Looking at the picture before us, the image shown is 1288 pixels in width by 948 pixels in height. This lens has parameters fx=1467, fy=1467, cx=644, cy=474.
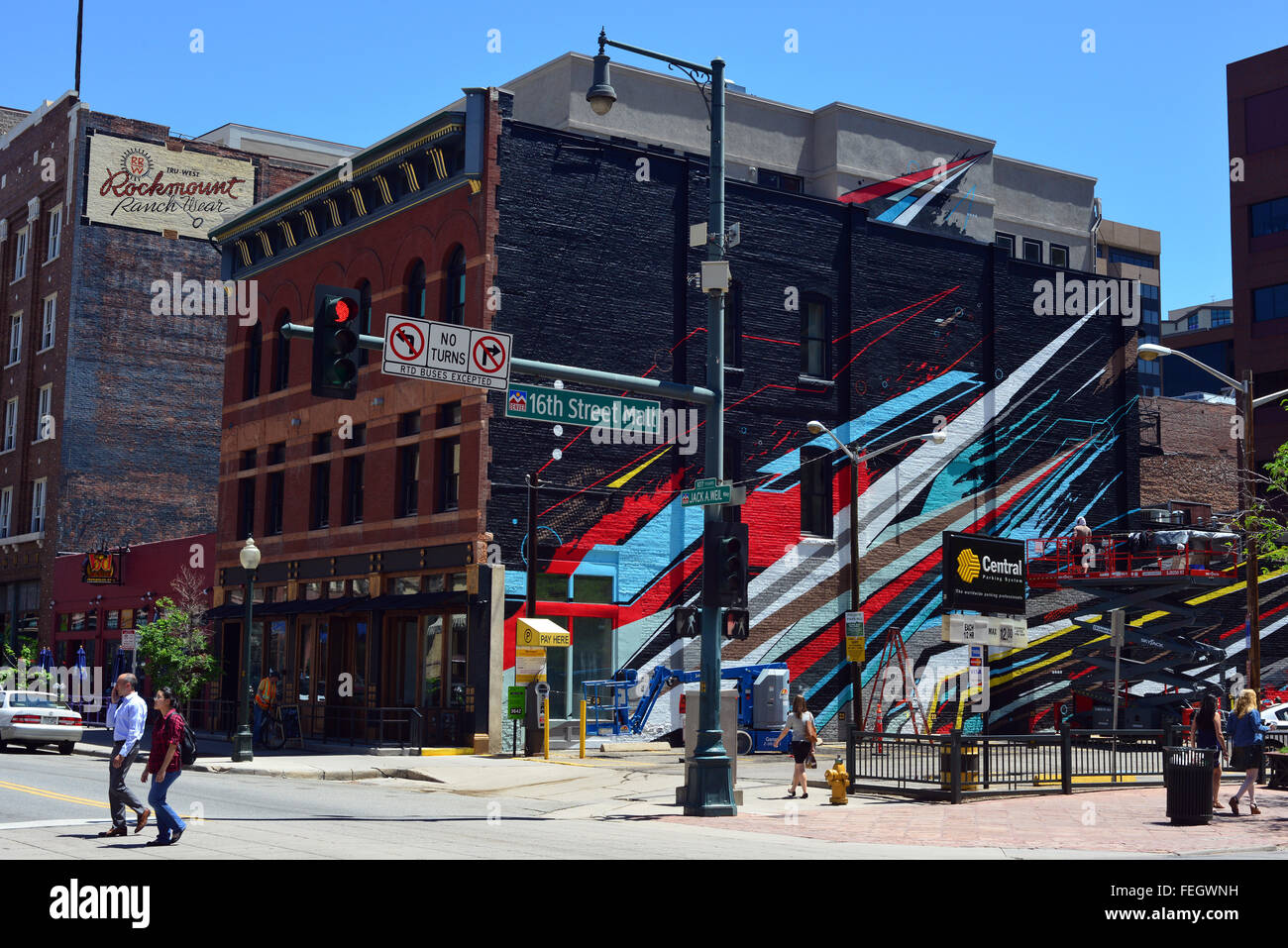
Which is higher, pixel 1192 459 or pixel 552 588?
pixel 1192 459

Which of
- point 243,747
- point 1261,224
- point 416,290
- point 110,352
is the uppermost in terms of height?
point 1261,224

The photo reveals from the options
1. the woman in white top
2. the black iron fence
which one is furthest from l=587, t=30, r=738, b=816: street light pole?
the black iron fence

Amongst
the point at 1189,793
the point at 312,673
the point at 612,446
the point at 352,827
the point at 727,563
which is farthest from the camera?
the point at 312,673

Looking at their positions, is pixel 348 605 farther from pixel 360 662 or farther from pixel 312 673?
pixel 312 673

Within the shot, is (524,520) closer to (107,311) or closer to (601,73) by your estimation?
(601,73)

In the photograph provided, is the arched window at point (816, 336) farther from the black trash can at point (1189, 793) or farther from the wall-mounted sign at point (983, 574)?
the black trash can at point (1189, 793)

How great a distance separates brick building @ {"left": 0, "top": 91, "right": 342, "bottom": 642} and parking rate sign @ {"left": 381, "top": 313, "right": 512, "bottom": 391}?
36959 mm

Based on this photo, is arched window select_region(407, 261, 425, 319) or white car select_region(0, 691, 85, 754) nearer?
white car select_region(0, 691, 85, 754)

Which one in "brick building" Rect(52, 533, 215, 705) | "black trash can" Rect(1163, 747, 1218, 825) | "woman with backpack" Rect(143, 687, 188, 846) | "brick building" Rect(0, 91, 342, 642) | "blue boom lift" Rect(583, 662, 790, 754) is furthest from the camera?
"brick building" Rect(0, 91, 342, 642)

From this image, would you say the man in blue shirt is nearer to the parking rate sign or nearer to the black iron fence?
the parking rate sign

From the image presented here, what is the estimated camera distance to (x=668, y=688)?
3469 centimetres

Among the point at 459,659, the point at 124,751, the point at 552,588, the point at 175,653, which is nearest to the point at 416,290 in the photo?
the point at 552,588

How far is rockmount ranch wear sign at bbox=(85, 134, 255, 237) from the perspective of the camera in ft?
173

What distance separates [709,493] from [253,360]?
25977mm
